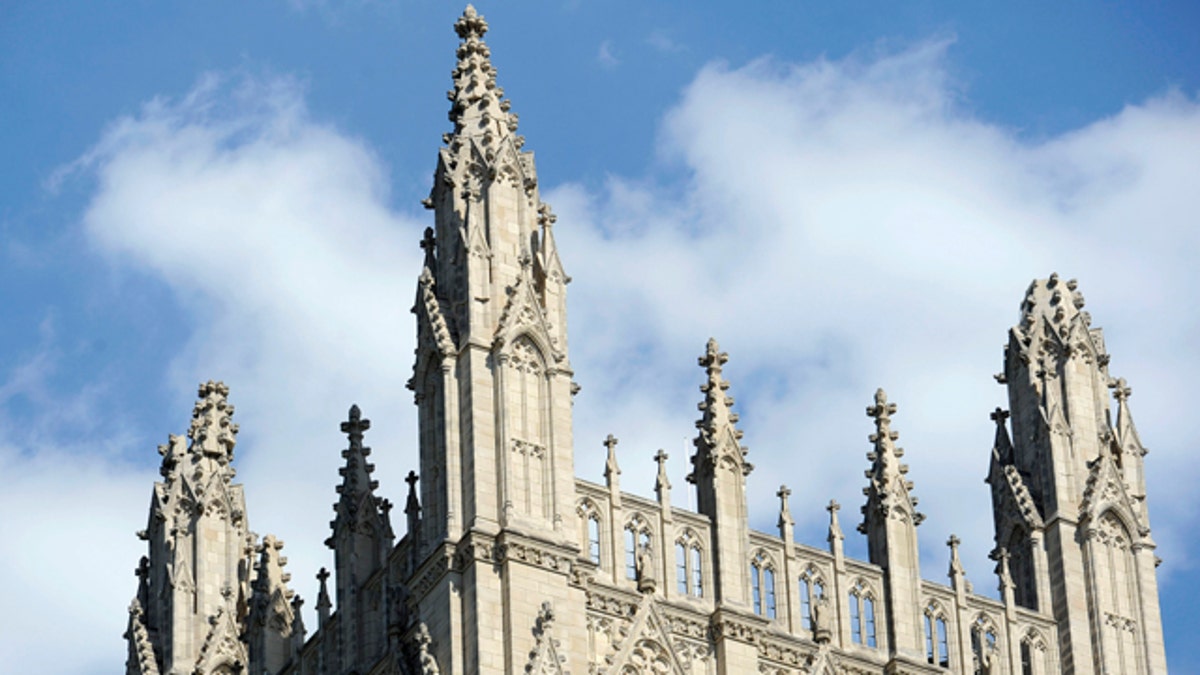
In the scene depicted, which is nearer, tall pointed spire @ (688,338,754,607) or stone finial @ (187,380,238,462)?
tall pointed spire @ (688,338,754,607)

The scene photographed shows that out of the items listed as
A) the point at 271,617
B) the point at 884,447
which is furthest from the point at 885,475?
the point at 271,617

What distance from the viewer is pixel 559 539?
53.0 m

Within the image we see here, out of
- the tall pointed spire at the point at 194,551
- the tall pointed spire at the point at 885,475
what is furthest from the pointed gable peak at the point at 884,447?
the tall pointed spire at the point at 194,551

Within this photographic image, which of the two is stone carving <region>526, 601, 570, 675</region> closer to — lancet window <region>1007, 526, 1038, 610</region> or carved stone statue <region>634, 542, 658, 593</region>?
carved stone statue <region>634, 542, 658, 593</region>

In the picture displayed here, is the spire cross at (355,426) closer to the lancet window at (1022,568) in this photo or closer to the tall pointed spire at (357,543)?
the tall pointed spire at (357,543)

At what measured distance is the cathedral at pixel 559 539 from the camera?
174 ft

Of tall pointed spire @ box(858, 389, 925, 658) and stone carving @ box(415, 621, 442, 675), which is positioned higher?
tall pointed spire @ box(858, 389, 925, 658)

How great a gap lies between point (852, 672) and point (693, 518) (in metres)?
2.85

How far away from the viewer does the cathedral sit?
53031 mm

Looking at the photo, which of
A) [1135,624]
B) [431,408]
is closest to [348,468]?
[431,408]

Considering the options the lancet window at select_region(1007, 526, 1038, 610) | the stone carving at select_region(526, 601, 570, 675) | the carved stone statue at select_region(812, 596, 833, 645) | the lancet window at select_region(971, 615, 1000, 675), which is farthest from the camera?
the lancet window at select_region(1007, 526, 1038, 610)

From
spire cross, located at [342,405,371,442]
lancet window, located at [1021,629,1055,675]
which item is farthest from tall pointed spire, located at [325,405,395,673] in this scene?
lancet window, located at [1021,629,1055,675]

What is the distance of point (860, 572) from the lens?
56.8 meters

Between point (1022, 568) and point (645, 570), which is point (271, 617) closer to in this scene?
point (645, 570)
